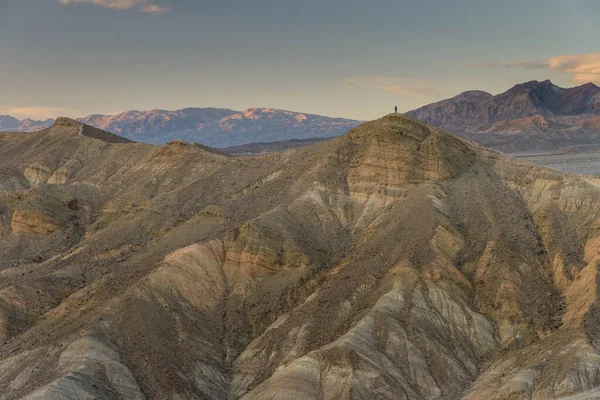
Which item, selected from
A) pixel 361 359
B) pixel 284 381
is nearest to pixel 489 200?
pixel 361 359

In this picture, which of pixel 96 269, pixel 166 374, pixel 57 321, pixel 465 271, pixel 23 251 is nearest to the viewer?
pixel 166 374

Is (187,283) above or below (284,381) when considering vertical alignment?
above

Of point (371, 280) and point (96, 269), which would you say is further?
point (96, 269)

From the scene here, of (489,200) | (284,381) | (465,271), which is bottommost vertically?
(284,381)

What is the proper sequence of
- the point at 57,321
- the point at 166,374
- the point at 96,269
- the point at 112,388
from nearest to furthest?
the point at 112,388, the point at 166,374, the point at 57,321, the point at 96,269

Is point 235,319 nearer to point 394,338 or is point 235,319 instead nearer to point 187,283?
point 187,283

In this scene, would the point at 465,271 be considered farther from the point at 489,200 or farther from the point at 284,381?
the point at 284,381

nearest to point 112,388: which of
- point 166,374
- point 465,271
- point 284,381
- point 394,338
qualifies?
point 166,374
